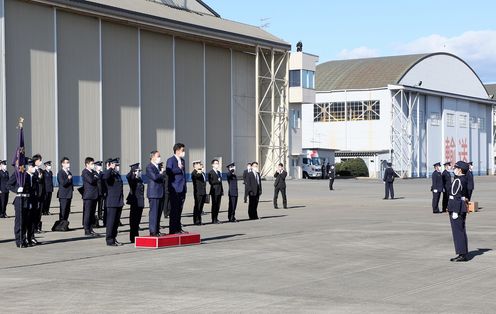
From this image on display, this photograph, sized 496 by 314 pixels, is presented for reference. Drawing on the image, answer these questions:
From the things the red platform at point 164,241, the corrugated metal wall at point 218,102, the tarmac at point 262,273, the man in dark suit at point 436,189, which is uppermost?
the corrugated metal wall at point 218,102

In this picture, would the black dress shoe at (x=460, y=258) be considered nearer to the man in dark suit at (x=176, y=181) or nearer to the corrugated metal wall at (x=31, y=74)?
the man in dark suit at (x=176, y=181)

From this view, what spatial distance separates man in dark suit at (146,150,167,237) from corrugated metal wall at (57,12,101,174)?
1219 inches

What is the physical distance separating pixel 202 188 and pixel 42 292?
12802mm

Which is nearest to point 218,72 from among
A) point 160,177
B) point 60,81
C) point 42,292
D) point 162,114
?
point 162,114

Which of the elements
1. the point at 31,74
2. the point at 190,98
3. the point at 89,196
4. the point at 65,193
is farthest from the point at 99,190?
the point at 190,98

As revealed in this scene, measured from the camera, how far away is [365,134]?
261ft

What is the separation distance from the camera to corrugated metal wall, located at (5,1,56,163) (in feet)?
145

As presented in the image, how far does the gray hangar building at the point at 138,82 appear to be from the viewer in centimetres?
4538

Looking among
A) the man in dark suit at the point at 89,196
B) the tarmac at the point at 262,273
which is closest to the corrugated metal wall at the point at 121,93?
the tarmac at the point at 262,273

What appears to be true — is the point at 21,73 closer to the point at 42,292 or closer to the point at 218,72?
the point at 218,72

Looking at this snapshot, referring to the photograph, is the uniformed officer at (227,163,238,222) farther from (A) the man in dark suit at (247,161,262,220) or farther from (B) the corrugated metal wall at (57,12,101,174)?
(B) the corrugated metal wall at (57,12,101,174)

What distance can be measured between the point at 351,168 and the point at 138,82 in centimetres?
3003

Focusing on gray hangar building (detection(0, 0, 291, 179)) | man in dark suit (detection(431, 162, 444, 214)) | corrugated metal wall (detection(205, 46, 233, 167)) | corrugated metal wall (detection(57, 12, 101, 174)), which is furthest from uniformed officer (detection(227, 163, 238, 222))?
corrugated metal wall (detection(205, 46, 233, 167))

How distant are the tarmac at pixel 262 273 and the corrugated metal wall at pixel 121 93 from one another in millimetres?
29139
